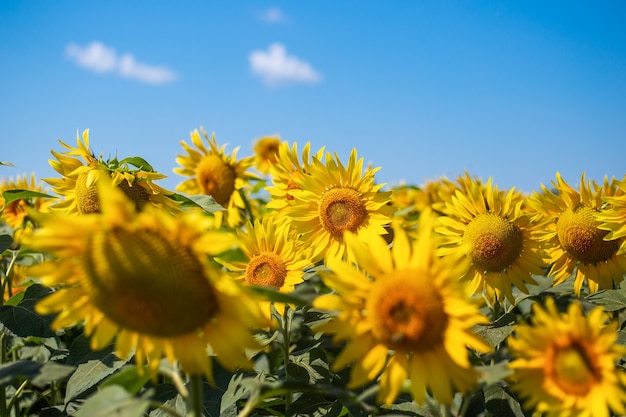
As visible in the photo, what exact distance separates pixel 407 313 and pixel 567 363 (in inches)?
18.1

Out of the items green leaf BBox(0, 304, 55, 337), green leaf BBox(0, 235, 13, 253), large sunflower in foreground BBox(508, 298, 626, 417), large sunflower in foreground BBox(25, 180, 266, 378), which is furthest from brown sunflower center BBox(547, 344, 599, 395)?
green leaf BBox(0, 235, 13, 253)

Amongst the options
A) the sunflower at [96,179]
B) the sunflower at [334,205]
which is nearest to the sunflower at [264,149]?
the sunflower at [334,205]

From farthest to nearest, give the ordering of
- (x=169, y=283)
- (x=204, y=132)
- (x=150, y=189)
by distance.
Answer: (x=204, y=132), (x=150, y=189), (x=169, y=283)

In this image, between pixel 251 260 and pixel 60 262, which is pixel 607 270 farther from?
pixel 60 262

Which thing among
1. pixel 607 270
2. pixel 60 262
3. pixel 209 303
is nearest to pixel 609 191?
pixel 607 270

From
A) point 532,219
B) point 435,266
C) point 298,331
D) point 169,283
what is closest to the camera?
point 169,283

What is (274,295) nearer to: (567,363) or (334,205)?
(567,363)

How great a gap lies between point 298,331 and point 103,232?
2.88m

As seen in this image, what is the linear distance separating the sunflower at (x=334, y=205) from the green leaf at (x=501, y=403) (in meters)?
1.13

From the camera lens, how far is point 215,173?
5.23 m

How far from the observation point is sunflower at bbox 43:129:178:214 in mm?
3117

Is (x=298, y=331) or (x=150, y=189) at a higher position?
(x=150, y=189)

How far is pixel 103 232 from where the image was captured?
62.8 inches

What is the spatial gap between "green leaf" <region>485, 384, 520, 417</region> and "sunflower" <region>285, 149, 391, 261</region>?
1131 millimetres
